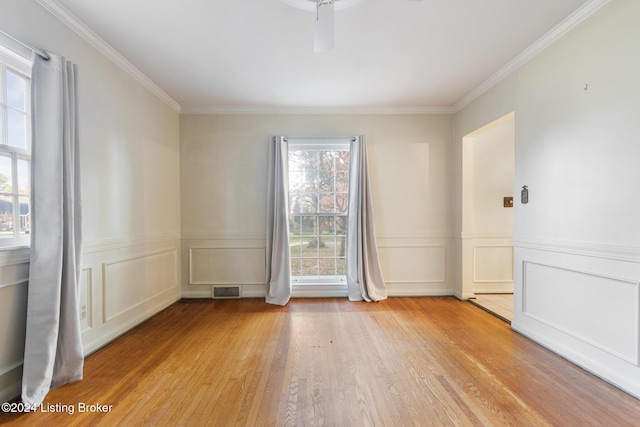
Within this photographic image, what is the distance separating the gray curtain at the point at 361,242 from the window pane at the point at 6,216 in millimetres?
3234

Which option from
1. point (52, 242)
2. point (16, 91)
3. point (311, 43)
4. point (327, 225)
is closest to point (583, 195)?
point (311, 43)

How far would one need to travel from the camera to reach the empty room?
1.85 m

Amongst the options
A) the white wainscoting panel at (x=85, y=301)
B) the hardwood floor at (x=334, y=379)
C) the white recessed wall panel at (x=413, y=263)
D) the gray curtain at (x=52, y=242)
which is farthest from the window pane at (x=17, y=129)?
the white recessed wall panel at (x=413, y=263)

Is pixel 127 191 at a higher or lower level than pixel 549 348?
higher

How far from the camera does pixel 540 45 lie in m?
2.49

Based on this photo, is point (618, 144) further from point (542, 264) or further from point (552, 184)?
point (542, 264)

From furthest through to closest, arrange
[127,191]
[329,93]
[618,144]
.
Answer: [329,93] < [127,191] < [618,144]

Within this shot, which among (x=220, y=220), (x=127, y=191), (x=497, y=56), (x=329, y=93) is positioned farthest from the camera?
(x=220, y=220)

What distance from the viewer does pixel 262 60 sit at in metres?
2.76

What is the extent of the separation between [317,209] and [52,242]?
9.36ft

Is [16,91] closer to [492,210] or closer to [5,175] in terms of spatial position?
[5,175]

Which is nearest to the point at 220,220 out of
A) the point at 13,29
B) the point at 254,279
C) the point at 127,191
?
the point at 254,279

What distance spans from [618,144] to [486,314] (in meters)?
2.17

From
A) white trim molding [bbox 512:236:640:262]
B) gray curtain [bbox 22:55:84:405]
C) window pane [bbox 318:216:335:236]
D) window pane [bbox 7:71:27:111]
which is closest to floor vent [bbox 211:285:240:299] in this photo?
window pane [bbox 318:216:335:236]
